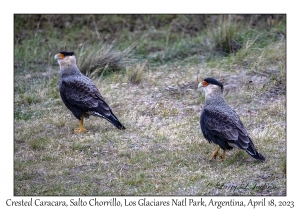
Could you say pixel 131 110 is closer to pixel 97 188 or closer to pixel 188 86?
pixel 188 86

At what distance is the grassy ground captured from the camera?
641 cm

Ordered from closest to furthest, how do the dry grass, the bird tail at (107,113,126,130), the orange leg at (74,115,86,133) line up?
the dry grass
the bird tail at (107,113,126,130)
the orange leg at (74,115,86,133)

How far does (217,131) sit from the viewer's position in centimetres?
→ 682


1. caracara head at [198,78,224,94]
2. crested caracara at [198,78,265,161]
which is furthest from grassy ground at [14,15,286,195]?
caracara head at [198,78,224,94]

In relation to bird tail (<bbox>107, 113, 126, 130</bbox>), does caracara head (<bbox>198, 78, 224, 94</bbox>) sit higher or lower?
higher

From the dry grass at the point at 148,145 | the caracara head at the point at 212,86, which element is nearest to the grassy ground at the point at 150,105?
the dry grass at the point at 148,145

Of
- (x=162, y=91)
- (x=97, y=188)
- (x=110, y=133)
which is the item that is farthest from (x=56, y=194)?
(x=162, y=91)

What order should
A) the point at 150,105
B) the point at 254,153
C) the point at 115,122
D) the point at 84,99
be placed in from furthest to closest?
the point at 150,105 → the point at 84,99 → the point at 115,122 → the point at 254,153

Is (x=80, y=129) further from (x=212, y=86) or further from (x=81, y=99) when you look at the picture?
(x=212, y=86)

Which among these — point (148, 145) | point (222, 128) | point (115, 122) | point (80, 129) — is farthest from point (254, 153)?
point (80, 129)

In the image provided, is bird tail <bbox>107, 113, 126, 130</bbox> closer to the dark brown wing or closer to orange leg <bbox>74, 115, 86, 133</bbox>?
the dark brown wing

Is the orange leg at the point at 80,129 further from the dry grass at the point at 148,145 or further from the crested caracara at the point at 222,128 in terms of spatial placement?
the crested caracara at the point at 222,128

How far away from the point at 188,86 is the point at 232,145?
3149 mm

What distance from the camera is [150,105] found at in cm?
912
